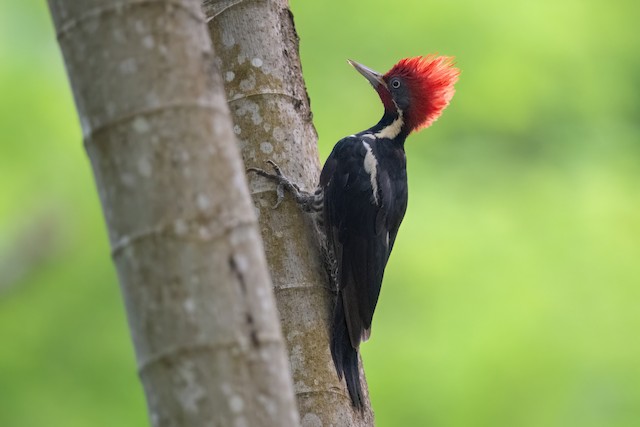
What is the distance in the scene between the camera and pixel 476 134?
230 inches

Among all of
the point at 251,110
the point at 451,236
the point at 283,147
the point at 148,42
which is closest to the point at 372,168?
the point at 283,147

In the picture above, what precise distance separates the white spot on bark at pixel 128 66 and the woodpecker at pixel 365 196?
1576 millimetres

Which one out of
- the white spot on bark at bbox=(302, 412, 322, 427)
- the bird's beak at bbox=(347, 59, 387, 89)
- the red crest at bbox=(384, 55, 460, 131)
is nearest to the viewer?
the white spot on bark at bbox=(302, 412, 322, 427)

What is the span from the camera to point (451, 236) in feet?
17.0

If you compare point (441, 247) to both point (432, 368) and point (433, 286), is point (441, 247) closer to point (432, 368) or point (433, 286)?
point (433, 286)

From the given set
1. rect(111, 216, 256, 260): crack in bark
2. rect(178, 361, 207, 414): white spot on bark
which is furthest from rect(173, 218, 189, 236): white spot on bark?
rect(178, 361, 207, 414): white spot on bark

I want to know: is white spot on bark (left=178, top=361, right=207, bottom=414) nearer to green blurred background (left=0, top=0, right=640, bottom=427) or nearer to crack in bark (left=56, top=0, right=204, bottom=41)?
crack in bark (left=56, top=0, right=204, bottom=41)

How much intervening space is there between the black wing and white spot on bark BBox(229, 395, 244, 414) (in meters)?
1.91

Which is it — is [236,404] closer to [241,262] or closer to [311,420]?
[241,262]

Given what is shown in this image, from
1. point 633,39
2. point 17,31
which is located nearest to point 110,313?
point 17,31

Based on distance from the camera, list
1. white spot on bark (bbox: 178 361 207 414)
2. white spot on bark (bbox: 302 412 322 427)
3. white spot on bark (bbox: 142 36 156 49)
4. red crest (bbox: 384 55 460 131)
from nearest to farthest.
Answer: white spot on bark (bbox: 178 361 207 414) → white spot on bark (bbox: 142 36 156 49) → white spot on bark (bbox: 302 412 322 427) → red crest (bbox: 384 55 460 131)

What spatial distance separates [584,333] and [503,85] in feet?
5.35

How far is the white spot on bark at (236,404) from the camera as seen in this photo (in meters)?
1.47

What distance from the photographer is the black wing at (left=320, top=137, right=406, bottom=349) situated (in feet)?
11.6
